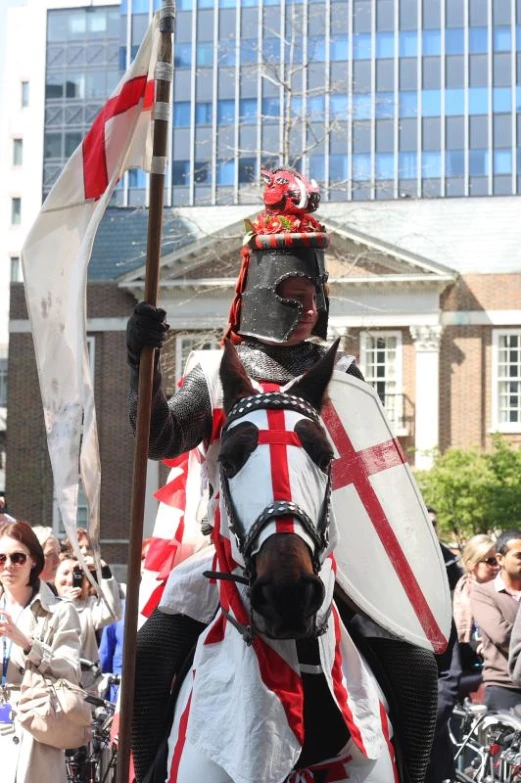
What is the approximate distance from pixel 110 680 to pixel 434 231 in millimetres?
41337

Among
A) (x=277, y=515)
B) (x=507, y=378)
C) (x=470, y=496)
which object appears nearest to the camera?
(x=277, y=515)

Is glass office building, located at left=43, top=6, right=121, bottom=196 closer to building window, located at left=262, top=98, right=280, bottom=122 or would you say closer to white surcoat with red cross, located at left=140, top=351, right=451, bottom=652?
building window, located at left=262, top=98, right=280, bottom=122

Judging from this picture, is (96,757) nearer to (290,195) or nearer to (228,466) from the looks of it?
(290,195)

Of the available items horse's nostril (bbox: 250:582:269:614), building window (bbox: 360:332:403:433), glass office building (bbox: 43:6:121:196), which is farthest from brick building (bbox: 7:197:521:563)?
horse's nostril (bbox: 250:582:269:614)

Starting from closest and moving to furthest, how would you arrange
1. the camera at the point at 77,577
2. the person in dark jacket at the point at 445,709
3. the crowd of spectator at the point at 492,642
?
the person in dark jacket at the point at 445,709, the crowd of spectator at the point at 492,642, the camera at the point at 77,577

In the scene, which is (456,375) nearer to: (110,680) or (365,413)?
(110,680)

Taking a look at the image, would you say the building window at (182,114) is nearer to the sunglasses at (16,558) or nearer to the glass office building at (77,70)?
the glass office building at (77,70)

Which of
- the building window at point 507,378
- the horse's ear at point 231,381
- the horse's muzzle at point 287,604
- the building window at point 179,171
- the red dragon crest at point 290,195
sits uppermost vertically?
the building window at point 179,171

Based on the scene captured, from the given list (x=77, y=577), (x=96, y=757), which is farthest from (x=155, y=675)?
(x=77, y=577)

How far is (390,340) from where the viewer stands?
46.6 metres

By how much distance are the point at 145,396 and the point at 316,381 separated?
52 centimetres

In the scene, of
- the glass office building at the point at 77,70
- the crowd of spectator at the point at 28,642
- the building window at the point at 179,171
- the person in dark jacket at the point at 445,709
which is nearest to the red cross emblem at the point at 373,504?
the crowd of spectator at the point at 28,642

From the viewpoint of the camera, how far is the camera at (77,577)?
10.5m

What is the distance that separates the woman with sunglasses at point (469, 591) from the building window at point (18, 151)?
91634 millimetres
